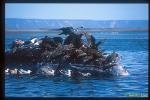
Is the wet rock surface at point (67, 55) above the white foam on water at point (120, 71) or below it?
above

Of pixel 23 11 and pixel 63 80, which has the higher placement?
pixel 23 11

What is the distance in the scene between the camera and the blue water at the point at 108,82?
2.42 meters

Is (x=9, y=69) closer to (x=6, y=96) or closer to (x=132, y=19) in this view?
(x=6, y=96)

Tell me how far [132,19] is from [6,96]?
1.00 meters

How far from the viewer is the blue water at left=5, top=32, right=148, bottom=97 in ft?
7.94

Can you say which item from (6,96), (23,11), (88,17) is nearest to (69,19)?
(88,17)

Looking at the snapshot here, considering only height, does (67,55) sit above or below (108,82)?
above

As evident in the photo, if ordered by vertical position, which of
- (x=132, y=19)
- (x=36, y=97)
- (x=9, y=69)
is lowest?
(x=36, y=97)

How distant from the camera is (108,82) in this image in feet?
7.95

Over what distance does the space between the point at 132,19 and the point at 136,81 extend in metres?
0.42

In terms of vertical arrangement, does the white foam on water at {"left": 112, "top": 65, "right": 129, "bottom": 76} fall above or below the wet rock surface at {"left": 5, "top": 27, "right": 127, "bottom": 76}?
below

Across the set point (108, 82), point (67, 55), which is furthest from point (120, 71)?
point (67, 55)

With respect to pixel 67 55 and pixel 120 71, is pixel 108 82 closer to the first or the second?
pixel 120 71

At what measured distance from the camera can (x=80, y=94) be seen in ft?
7.95
